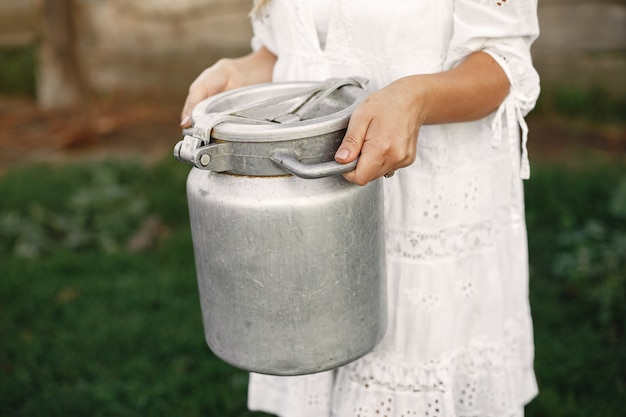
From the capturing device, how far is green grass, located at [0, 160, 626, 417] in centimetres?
288

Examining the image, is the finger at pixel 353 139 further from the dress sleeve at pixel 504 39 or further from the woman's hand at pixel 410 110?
the dress sleeve at pixel 504 39

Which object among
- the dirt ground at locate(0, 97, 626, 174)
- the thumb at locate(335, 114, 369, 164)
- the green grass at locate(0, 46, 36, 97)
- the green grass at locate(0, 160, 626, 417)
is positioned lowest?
the green grass at locate(0, 160, 626, 417)

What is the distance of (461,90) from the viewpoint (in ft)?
4.62

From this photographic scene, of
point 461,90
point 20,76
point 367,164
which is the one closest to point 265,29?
point 461,90

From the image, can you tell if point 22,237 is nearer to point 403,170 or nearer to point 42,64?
point 42,64

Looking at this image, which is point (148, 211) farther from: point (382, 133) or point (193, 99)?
point (382, 133)

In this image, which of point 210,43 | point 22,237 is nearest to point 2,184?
point 22,237

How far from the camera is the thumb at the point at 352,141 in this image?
118cm

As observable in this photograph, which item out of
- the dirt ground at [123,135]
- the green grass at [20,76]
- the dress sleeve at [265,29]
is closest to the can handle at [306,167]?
the dress sleeve at [265,29]

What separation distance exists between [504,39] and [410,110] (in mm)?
305

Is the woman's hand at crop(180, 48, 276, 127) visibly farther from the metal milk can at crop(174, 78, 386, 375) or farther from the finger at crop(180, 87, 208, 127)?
the metal milk can at crop(174, 78, 386, 375)

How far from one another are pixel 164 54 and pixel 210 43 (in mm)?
483

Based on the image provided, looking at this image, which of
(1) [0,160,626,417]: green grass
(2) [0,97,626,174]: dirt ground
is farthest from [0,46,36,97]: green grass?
(1) [0,160,626,417]: green grass

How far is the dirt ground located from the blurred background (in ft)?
0.06
